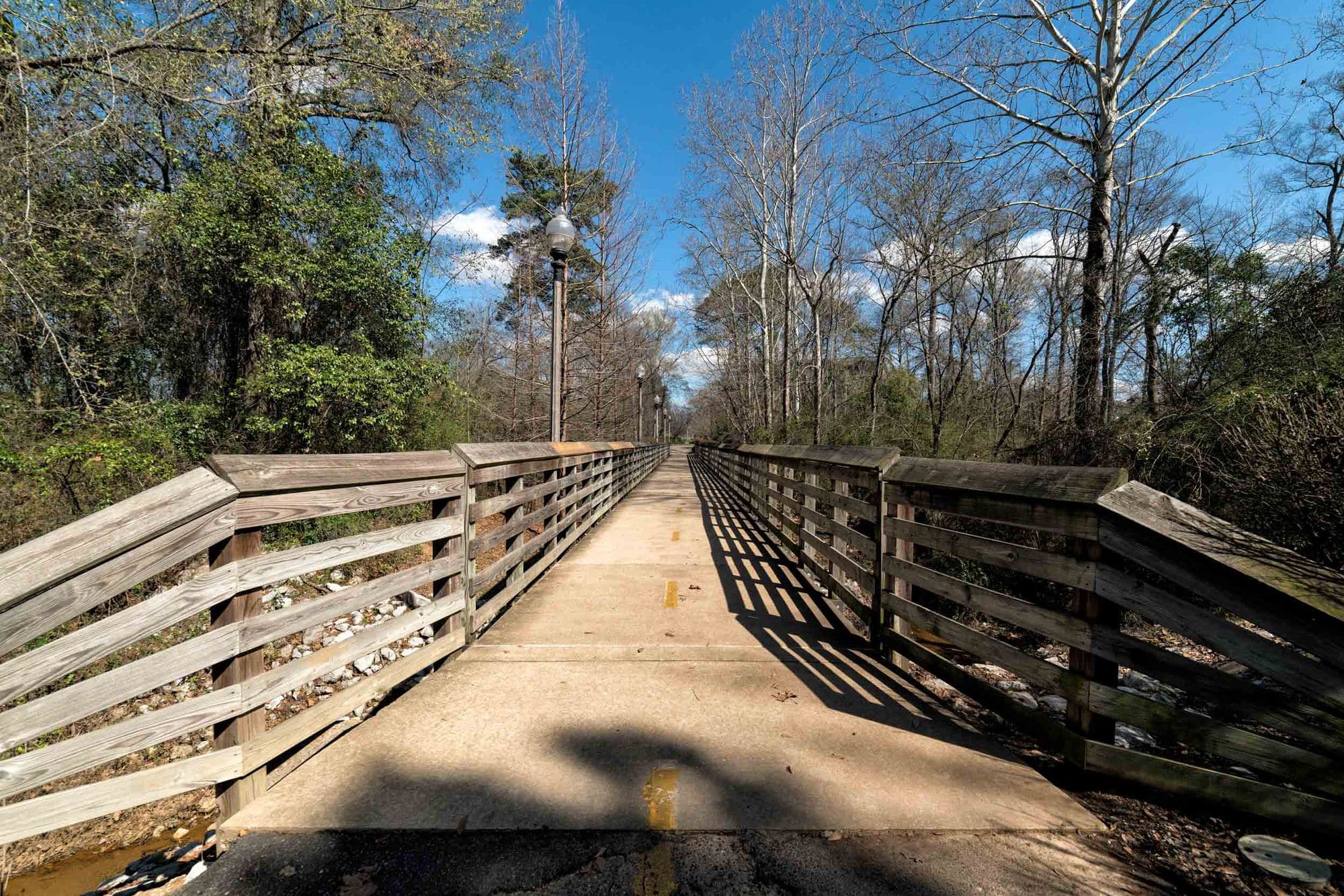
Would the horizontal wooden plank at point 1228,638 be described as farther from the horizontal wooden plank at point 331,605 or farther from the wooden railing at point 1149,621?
the horizontal wooden plank at point 331,605

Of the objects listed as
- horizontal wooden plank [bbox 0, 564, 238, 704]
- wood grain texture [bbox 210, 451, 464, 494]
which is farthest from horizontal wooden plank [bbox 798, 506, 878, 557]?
horizontal wooden plank [bbox 0, 564, 238, 704]

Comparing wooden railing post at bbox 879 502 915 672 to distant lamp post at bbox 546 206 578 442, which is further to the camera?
distant lamp post at bbox 546 206 578 442

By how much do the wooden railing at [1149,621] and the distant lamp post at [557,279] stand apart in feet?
16.2

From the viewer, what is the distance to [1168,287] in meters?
7.08

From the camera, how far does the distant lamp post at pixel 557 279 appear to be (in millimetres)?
6898

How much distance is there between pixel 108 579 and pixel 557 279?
6008 millimetres

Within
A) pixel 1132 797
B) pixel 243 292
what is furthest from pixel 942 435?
pixel 243 292

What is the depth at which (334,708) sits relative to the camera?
2684mm

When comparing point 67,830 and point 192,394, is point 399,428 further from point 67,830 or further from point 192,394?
point 67,830

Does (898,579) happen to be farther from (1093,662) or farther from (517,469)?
(517,469)

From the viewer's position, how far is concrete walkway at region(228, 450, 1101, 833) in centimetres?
213

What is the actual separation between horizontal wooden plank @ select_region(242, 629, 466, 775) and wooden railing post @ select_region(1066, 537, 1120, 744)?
344 cm

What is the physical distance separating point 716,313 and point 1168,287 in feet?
80.0

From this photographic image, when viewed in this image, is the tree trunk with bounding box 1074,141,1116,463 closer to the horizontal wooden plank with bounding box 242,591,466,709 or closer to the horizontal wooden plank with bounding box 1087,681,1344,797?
the horizontal wooden plank with bounding box 1087,681,1344,797
